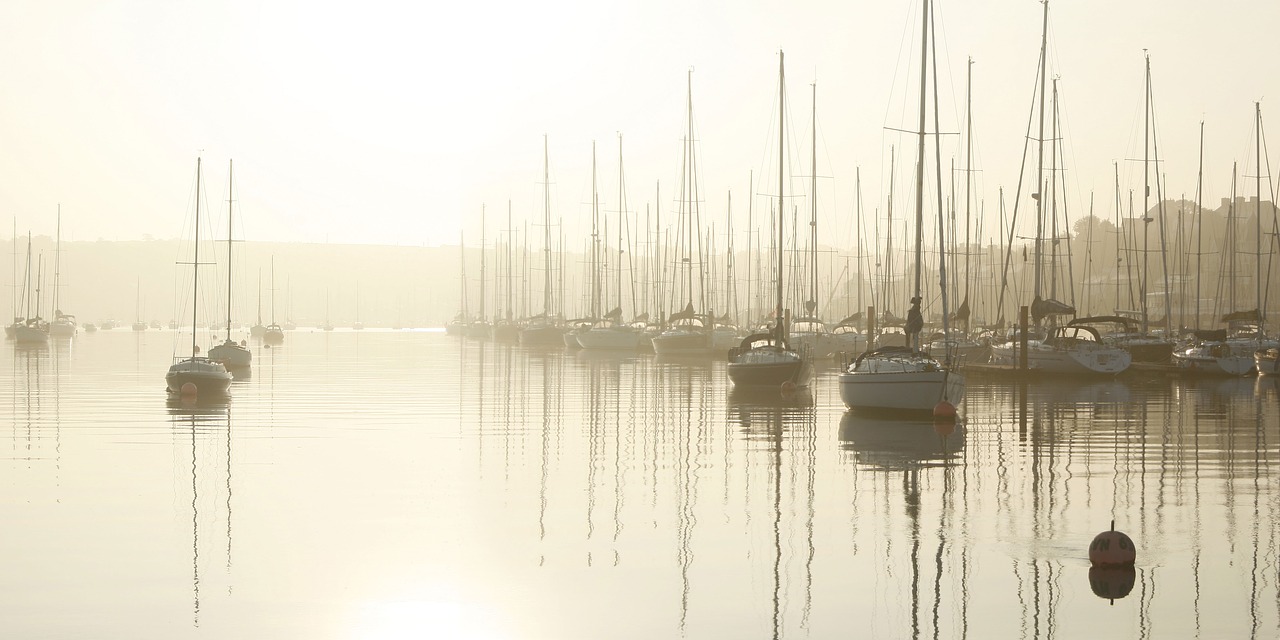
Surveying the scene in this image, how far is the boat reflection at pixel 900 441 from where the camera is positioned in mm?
30172

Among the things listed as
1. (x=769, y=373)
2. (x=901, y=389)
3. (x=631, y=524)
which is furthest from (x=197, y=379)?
(x=631, y=524)

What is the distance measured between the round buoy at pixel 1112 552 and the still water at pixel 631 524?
314mm

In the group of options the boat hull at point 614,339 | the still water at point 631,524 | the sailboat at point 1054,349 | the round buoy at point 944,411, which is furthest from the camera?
the boat hull at point 614,339

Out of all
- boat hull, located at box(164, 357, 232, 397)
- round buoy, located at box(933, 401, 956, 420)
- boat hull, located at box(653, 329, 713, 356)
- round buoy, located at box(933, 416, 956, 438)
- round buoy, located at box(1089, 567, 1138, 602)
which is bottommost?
round buoy, located at box(1089, 567, 1138, 602)

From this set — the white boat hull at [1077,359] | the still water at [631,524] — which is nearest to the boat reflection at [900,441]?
the still water at [631,524]

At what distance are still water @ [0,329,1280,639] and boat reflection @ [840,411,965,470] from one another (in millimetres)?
144

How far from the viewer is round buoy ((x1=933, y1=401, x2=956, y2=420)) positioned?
39312mm

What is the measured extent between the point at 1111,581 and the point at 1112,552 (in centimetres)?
70

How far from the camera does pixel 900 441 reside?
113 ft

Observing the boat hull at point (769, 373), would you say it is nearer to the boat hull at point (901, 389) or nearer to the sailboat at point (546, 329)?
the boat hull at point (901, 389)

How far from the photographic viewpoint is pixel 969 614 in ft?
51.2

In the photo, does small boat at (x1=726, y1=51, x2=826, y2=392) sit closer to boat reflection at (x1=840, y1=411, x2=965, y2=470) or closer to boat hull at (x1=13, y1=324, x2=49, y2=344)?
boat reflection at (x1=840, y1=411, x2=965, y2=470)

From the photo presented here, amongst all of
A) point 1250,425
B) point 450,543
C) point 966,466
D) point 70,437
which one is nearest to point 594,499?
point 450,543

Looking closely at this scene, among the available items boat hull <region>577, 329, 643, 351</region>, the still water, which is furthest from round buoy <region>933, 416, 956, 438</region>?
boat hull <region>577, 329, 643, 351</region>
